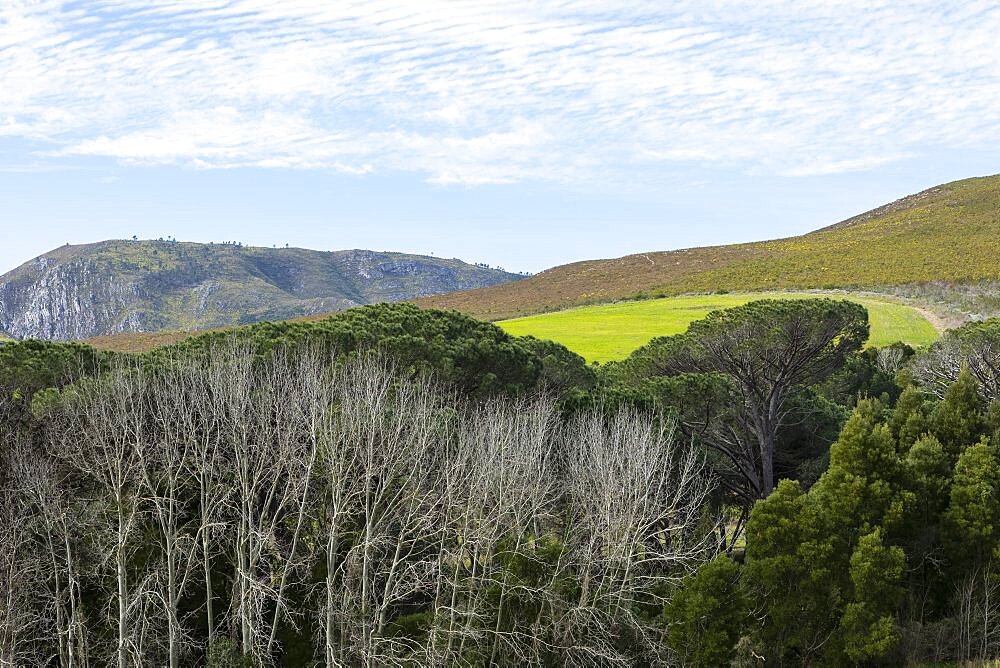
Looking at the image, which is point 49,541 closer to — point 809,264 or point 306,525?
point 306,525

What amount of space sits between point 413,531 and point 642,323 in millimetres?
55489

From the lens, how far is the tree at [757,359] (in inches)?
1125

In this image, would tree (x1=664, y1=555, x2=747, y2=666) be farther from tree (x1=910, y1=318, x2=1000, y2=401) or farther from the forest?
tree (x1=910, y1=318, x2=1000, y2=401)

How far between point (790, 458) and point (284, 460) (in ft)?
70.6

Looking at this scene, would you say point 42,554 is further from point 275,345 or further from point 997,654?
point 997,654

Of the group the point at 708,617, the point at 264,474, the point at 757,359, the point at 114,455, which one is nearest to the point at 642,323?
the point at 757,359

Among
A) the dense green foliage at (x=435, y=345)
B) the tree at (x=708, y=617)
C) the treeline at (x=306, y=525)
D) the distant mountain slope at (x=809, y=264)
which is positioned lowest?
the tree at (x=708, y=617)

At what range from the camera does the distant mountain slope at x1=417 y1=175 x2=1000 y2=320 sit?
8881 centimetres

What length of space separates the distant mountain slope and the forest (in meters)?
64.3

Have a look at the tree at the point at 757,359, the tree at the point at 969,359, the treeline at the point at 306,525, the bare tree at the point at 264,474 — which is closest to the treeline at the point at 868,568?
the treeline at the point at 306,525

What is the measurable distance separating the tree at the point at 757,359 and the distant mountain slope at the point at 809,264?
2193 inches

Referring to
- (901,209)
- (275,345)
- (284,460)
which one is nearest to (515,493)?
(284,460)

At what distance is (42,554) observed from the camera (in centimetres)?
1995

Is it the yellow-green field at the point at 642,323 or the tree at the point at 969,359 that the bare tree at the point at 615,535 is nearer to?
the tree at the point at 969,359
